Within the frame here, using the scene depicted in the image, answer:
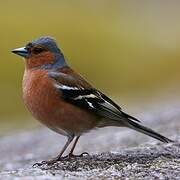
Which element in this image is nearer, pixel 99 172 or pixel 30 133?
pixel 99 172

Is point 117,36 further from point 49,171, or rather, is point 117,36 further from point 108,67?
point 49,171

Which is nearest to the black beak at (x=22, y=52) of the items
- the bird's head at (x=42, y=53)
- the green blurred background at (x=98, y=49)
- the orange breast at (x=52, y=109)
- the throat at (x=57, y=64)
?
the bird's head at (x=42, y=53)

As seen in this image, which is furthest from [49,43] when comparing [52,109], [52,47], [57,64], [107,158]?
[107,158]

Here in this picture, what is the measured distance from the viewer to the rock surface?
7.36 meters

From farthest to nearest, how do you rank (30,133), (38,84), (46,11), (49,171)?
(46,11) < (30,133) < (38,84) < (49,171)

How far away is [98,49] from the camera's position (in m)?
36.2

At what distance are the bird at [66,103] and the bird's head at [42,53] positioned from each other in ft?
0.04

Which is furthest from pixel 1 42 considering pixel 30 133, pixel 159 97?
pixel 30 133

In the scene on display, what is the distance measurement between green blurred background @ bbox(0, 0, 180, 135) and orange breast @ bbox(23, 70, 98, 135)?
10.1 meters

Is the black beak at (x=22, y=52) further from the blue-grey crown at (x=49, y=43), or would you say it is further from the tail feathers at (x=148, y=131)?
the tail feathers at (x=148, y=131)

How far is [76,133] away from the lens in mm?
8594

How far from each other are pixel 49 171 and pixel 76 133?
3.96 feet

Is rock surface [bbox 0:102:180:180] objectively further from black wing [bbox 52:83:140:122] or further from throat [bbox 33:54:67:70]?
throat [bbox 33:54:67:70]

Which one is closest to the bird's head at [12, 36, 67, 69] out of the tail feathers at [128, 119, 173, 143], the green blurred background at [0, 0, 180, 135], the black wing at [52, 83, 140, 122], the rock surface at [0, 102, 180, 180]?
the black wing at [52, 83, 140, 122]
